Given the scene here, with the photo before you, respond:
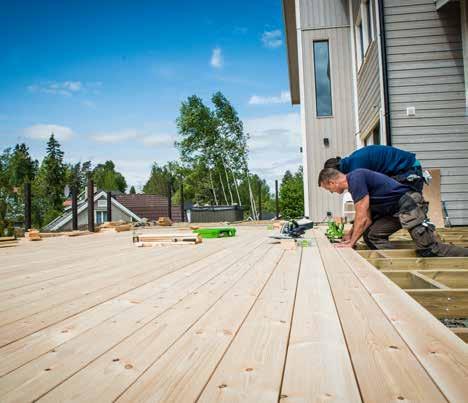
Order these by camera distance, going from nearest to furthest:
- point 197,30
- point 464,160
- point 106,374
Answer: point 106,374 < point 464,160 < point 197,30

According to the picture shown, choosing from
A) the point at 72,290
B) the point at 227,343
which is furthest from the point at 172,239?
the point at 227,343

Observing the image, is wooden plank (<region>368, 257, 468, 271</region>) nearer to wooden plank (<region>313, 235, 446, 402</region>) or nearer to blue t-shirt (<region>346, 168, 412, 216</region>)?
blue t-shirt (<region>346, 168, 412, 216</region>)

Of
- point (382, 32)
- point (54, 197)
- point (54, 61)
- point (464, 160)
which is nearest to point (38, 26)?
point (54, 61)

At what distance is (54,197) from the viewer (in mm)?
48156

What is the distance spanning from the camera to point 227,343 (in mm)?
1225

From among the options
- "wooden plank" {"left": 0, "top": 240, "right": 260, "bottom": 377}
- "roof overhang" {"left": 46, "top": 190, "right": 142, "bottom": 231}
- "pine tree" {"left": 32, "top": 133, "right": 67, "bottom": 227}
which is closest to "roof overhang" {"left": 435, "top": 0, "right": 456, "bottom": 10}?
"wooden plank" {"left": 0, "top": 240, "right": 260, "bottom": 377}

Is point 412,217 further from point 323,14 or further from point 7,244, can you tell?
point 323,14

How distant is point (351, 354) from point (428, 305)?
0.93 m

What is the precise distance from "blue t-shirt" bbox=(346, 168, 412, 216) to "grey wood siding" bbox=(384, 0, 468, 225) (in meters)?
2.54

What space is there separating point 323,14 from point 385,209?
7.06 m

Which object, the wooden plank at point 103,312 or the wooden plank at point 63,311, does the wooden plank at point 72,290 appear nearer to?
the wooden plank at point 63,311

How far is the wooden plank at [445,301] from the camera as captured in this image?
5.81 ft

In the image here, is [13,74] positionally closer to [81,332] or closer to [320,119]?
[320,119]

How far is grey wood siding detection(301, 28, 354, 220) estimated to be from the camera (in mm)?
8812
